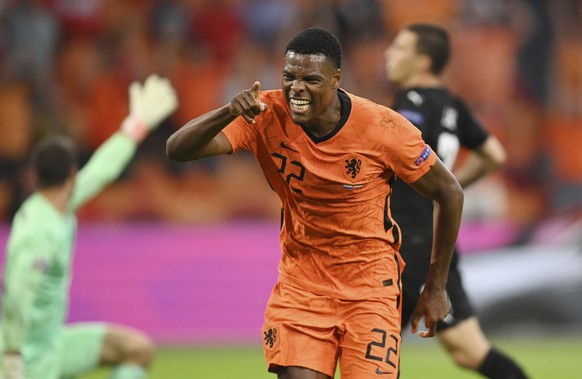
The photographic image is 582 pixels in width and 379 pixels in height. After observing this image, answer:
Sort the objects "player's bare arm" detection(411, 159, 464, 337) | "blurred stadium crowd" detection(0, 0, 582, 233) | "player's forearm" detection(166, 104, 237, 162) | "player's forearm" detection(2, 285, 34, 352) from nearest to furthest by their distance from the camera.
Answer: "player's forearm" detection(166, 104, 237, 162) < "player's bare arm" detection(411, 159, 464, 337) < "player's forearm" detection(2, 285, 34, 352) < "blurred stadium crowd" detection(0, 0, 582, 233)

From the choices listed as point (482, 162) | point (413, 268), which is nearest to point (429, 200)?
point (413, 268)

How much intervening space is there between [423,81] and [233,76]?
6545 millimetres

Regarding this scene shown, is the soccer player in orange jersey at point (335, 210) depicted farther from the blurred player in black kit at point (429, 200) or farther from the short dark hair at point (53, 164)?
the short dark hair at point (53, 164)

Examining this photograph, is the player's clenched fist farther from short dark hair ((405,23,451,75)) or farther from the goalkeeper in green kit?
short dark hair ((405,23,451,75))

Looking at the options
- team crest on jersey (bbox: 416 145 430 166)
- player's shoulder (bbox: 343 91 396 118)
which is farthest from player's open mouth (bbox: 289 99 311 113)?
team crest on jersey (bbox: 416 145 430 166)

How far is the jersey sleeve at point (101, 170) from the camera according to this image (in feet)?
23.2

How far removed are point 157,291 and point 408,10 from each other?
16.9 ft

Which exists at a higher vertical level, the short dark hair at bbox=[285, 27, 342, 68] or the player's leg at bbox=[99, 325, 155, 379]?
the short dark hair at bbox=[285, 27, 342, 68]

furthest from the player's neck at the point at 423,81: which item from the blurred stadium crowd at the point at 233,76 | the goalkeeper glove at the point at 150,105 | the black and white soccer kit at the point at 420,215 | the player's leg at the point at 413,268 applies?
the blurred stadium crowd at the point at 233,76

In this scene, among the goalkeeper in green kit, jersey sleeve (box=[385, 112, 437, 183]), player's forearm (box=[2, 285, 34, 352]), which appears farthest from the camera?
the goalkeeper in green kit

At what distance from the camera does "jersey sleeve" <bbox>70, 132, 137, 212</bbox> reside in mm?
7078

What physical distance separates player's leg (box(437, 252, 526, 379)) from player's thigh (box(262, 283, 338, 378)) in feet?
6.02

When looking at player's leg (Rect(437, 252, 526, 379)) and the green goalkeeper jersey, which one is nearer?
the green goalkeeper jersey

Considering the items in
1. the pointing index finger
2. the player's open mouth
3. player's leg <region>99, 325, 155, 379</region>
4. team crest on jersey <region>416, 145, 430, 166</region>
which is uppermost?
the pointing index finger
